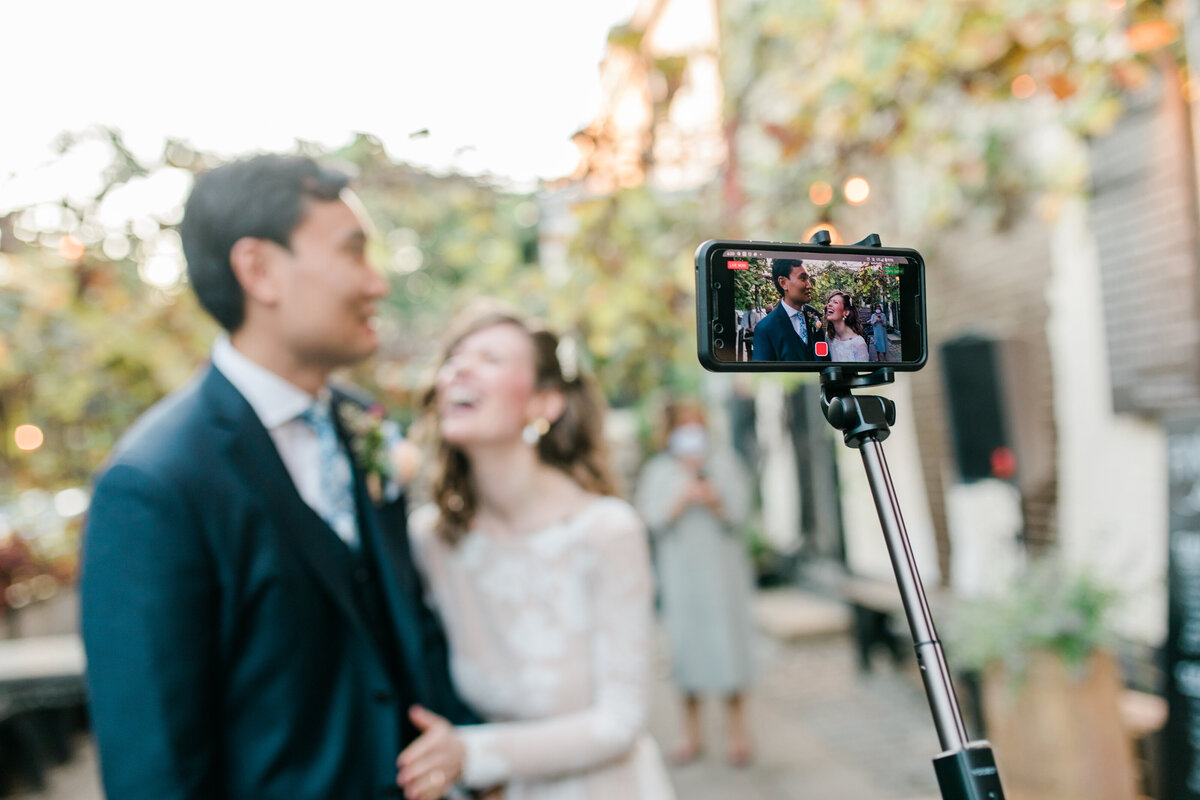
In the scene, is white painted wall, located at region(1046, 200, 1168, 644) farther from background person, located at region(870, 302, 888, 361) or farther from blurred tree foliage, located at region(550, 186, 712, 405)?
background person, located at region(870, 302, 888, 361)

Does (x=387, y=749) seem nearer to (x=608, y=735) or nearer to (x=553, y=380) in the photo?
(x=608, y=735)

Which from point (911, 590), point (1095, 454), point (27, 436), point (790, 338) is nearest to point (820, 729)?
point (1095, 454)

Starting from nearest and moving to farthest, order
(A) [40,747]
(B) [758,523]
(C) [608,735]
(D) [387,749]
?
(D) [387,749]
(C) [608,735]
(A) [40,747]
(B) [758,523]

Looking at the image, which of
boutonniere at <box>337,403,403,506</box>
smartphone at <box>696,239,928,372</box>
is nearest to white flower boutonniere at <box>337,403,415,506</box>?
boutonniere at <box>337,403,403,506</box>

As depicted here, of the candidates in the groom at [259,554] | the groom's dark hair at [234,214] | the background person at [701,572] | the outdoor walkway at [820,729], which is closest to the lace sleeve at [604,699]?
the groom at [259,554]

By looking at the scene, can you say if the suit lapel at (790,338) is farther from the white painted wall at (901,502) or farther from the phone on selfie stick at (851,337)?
the white painted wall at (901,502)

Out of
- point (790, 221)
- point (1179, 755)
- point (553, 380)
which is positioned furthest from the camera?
point (790, 221)

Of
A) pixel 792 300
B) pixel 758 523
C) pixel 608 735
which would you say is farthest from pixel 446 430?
pixel 758 523

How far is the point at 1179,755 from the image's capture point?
2857mm

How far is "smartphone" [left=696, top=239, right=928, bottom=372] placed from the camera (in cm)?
92

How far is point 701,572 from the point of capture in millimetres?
5871

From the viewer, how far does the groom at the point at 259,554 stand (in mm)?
1516

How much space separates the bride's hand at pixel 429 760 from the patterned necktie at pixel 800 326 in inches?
50.0

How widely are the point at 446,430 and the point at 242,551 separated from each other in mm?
725
